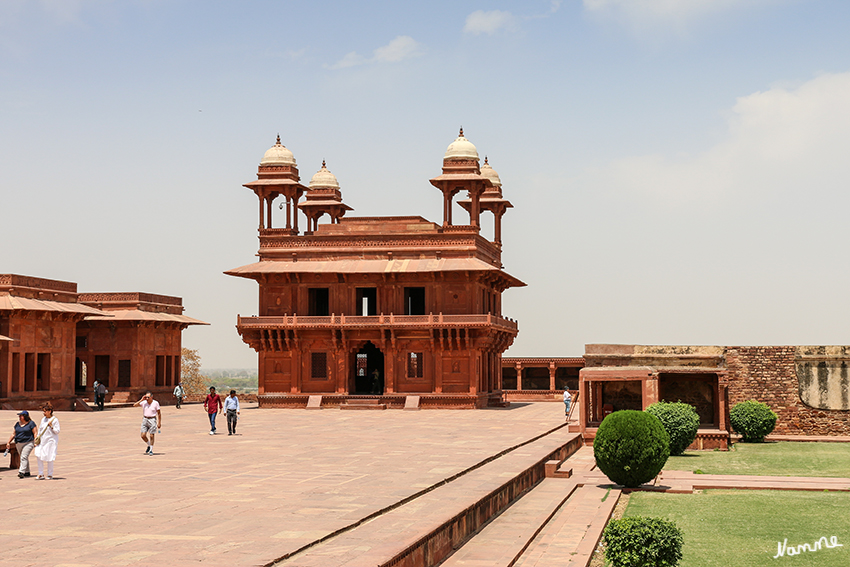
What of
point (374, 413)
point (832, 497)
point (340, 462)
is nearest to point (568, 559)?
point (340, 462)

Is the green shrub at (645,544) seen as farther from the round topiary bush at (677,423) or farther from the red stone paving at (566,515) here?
the round topiary bush at (677,423)

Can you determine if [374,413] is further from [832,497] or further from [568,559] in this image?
[568,559]

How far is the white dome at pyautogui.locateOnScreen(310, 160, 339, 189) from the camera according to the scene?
4619 centimetres

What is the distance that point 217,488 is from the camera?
12273 millimetres

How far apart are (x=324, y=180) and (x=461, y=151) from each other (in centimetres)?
1167

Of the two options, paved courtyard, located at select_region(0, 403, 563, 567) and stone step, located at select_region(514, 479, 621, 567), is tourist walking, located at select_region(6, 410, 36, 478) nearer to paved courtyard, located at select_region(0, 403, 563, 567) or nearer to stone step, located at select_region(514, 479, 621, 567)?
paved courtyard, located at select_region(0, 403, 563, 567)

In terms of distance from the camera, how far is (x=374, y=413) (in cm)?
3269

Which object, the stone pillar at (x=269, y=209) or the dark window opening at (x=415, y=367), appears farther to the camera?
the stone pillar at (x=269, y=209)

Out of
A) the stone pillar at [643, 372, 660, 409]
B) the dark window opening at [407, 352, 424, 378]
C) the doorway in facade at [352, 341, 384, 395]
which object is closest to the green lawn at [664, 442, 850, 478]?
the stone pillar at [643, 372, 660, 409]

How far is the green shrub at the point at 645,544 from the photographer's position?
376 inches

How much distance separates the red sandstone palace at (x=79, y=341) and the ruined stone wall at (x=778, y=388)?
24254mm

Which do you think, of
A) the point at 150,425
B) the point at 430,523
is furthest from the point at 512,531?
the point at 150,425

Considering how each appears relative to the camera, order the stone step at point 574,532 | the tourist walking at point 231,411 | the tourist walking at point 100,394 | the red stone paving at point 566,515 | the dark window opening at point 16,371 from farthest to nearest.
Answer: the tourist walking at point 100,394 → the dark window opening at point 16,371 → the tourist walking at point 231,411 → the stone step at point 574,532 → the red stone paving at point 566,515

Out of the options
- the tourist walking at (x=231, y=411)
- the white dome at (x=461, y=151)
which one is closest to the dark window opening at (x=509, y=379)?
the white dome at (x=461, y=151)
